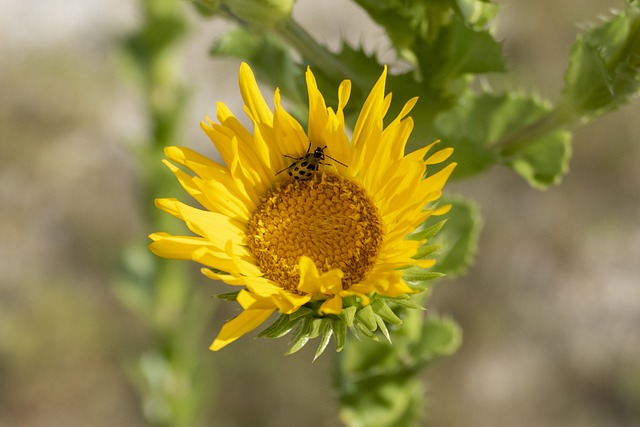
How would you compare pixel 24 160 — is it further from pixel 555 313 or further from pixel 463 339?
pixel 555 313

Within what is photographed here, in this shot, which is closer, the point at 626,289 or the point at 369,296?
the point at 369,296

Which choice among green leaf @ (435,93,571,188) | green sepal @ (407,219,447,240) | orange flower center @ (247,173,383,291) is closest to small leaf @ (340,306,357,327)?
orange flower center @ (247,173,383,291)

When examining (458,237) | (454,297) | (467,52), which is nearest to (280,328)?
(467,52)

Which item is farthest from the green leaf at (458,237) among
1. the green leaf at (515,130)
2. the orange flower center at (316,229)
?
the orange flower center at (316,229)

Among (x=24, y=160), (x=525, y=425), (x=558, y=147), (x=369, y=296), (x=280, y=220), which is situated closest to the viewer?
(x=369, y=296)

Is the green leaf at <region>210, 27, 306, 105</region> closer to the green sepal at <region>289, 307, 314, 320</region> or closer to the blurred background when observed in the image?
the green sepal at <region>289, 307, 314, 320</region>

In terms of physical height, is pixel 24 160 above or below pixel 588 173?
below

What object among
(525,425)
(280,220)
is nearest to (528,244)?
(525,425)
